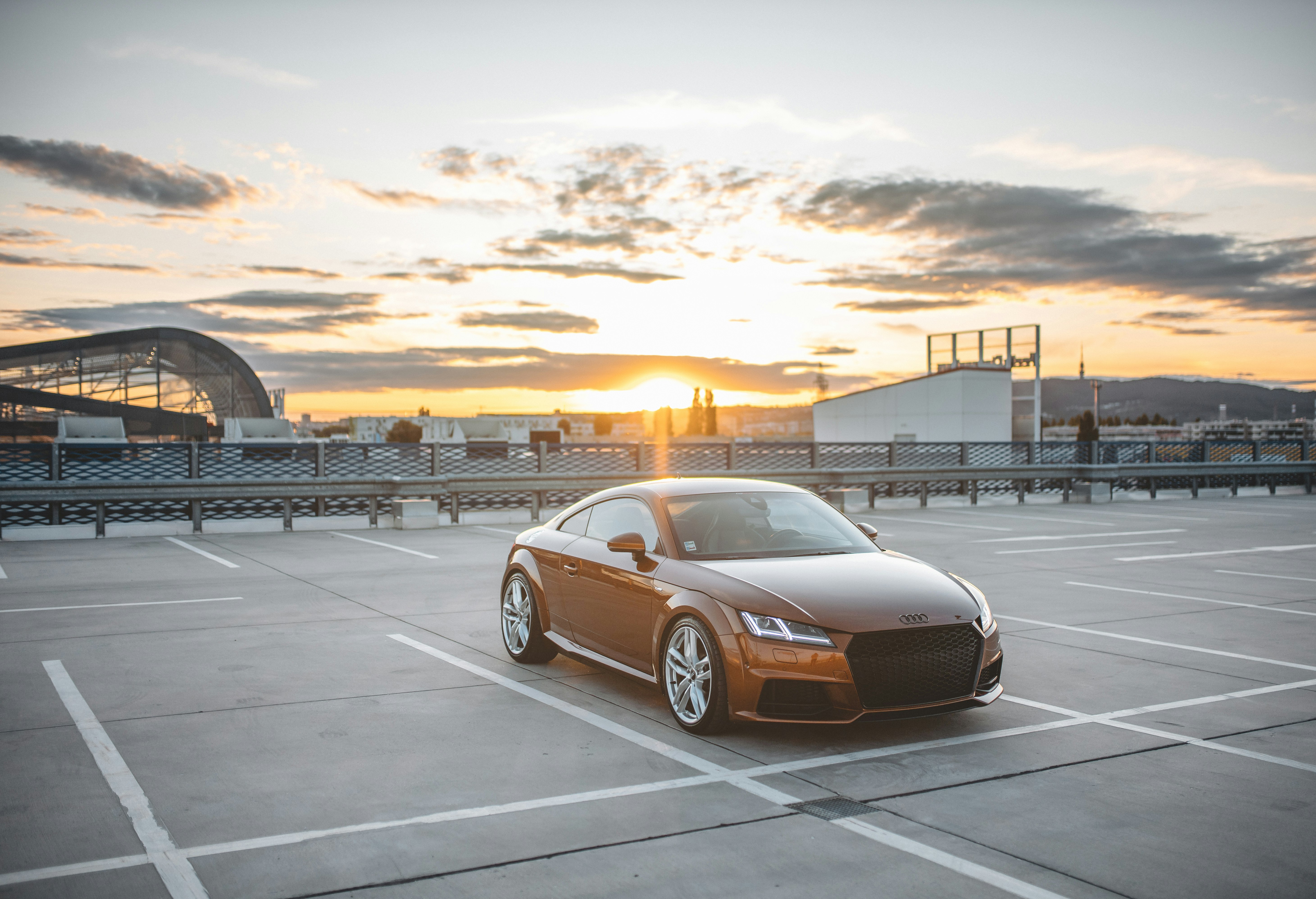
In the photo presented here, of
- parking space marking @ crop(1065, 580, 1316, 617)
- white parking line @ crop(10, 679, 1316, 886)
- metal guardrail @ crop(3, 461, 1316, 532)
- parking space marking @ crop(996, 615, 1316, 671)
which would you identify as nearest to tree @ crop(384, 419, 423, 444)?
metal guardrail @ crop(3, 461, 1316, 532)

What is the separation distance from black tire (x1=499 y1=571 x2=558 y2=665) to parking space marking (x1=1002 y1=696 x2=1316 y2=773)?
3.29 metres

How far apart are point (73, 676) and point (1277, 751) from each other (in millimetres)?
7735

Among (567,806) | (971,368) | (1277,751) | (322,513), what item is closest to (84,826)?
(567,806)

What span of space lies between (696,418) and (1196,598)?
180401 millimetres

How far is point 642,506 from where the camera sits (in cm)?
682

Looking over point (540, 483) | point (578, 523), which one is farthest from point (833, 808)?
point (540, 483)

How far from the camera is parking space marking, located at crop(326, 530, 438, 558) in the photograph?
1499 centimetres

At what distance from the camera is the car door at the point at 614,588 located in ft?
20.4

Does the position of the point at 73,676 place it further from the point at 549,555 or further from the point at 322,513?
the point at 322,513

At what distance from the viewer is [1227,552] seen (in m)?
15.2

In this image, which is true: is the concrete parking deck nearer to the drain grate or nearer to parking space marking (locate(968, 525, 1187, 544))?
the drain grate

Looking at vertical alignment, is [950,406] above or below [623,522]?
above

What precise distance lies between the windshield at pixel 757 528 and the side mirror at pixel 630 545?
235 millimetres

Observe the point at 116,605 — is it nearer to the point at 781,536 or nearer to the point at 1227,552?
the point at 781,536
